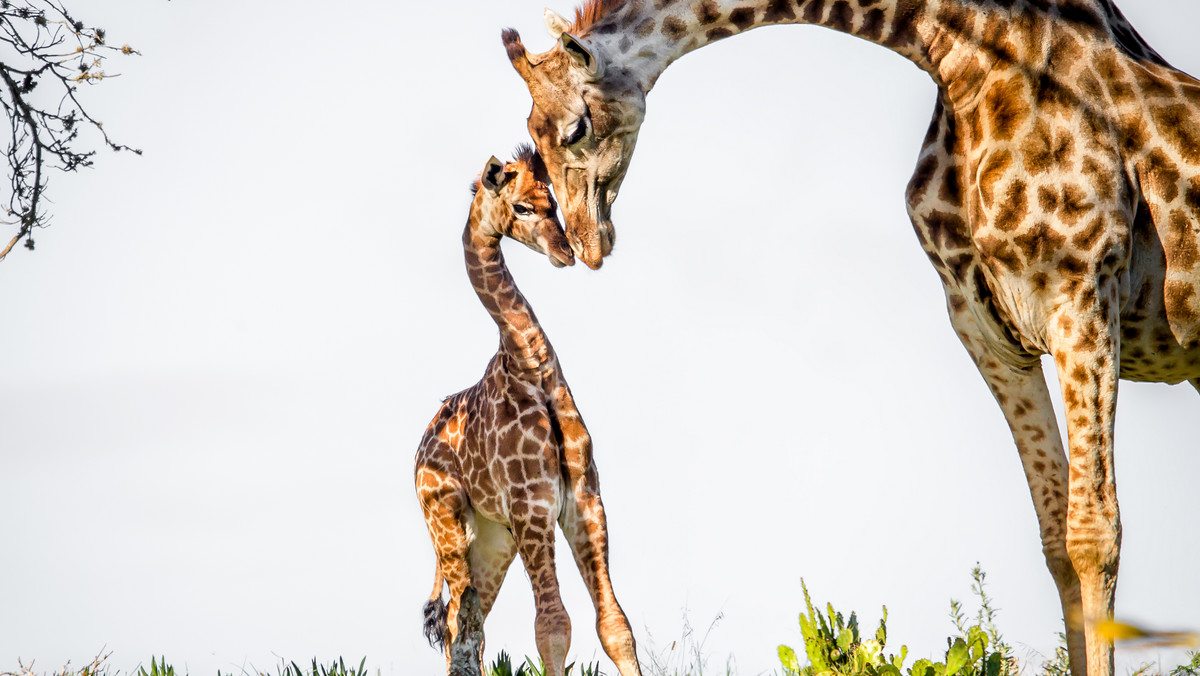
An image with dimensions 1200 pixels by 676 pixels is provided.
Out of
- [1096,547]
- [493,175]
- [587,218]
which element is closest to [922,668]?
[1096,547]

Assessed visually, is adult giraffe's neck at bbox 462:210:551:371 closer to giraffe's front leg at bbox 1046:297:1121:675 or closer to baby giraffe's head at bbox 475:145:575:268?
baby giraffe's head at bbox 475:145:575:268

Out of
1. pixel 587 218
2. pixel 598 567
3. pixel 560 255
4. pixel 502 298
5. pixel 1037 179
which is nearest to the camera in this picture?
pixel 1037 179

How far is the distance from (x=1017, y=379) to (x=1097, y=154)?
3.74 ft

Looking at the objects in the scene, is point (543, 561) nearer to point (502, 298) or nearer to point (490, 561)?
point (490, 561)

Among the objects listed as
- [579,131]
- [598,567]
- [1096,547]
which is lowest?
[1096,547]

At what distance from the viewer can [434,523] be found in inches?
271

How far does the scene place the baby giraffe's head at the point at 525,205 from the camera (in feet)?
20.9

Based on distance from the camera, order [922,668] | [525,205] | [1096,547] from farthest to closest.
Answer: [525,205]
[922,668]
[1096,547]

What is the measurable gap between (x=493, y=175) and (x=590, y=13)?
1.69m

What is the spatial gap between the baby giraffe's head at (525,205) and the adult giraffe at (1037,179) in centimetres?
124

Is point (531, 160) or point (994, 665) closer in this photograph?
point (994, 665)

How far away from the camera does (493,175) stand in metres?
6.54

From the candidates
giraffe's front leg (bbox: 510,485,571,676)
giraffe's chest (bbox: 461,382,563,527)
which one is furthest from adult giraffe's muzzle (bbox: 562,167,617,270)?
giraffe's front leg (bbox: 510,485,571,676)

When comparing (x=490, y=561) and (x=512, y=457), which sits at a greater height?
(x=512, y=457)
